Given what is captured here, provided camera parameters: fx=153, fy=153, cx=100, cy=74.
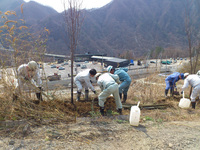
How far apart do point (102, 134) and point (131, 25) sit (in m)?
110

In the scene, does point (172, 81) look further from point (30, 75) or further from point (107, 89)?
point (30, 75)

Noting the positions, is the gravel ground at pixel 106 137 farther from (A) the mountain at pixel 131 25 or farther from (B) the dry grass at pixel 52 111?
(A) the mountain at pixel 131 25

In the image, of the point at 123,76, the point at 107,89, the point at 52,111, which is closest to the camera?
the point at 52,111

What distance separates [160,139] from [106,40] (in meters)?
91.6

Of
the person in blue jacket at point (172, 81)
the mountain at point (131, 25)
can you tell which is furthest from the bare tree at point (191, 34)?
the mountain at point (131, 25)

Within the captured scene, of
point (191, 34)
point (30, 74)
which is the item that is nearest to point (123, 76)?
point (30, 74)

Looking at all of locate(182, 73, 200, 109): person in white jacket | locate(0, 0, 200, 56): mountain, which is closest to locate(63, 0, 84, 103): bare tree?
locate(182, 73, 200, 109): person in white jacket

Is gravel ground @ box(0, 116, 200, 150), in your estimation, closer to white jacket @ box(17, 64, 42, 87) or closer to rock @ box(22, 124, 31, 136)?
rock @ box(22, 124, 31, 136)

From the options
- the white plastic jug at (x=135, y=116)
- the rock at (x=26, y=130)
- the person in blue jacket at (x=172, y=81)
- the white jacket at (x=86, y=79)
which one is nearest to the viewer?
the rock at (x=26, y=130)

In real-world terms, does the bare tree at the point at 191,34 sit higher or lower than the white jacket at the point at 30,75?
higher

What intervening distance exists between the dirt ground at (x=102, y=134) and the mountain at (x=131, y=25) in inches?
2740

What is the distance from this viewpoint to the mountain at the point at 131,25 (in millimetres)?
80938

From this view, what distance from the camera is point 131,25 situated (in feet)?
344

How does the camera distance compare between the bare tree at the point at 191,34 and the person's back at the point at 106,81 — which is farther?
the bare tree at the point at 191,34
